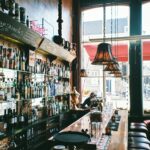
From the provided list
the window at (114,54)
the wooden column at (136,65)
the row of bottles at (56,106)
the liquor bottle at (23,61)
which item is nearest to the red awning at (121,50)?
the window at (114,54)

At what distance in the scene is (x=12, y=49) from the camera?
14.2ft

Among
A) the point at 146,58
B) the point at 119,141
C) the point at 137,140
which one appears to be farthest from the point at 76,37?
the point at 119,141

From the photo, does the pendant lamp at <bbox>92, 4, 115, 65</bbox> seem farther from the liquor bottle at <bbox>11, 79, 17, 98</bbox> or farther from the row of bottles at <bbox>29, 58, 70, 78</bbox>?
the row of bottles at <bbox>29, 58, 70, 78</bbox>

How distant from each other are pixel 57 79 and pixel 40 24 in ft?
5.19

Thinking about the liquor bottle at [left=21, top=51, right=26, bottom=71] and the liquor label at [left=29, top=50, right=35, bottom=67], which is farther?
the liquor label at [left=29, top=50, right=35, bottom=67]

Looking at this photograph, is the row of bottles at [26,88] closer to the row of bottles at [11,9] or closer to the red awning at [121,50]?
the row of bottles at [11,9]

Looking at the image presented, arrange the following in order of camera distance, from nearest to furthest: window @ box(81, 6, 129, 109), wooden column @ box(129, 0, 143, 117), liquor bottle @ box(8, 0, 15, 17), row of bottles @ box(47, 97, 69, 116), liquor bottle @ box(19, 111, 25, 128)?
liquor bottle @ box(8, 0, 15, 17) → liquor bottle @ box(19, 111, 25, 128) → row of bottles @ box(47, 97, 69, 116) → wooden column @ box(129, 0, 143, 117) → window @ box(81, 6, 129, 109)

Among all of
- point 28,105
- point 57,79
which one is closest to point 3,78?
point 28,105

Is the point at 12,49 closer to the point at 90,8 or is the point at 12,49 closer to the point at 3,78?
the point at 3,78

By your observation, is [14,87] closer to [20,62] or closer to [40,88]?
[20,62]

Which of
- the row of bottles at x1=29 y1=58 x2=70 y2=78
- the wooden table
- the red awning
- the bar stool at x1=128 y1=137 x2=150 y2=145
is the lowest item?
the bar stool at x1=128 y1=137 x2=150 y2=145

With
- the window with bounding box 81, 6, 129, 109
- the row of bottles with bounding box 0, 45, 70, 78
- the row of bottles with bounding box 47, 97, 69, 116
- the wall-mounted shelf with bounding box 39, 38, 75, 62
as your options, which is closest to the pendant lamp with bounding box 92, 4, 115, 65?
the row of bottles with bounding box 0, 45, 70, 78

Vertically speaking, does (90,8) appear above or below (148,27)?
above

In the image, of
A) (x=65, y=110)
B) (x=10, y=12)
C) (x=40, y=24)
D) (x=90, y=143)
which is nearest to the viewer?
(x=90, y=143)
